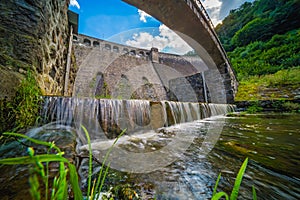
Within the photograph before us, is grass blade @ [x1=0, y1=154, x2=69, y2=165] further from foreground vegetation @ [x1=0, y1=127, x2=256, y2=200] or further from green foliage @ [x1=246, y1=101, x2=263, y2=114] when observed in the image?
green foliage @ [x1=246, y1=101, x2=263, y2=114]

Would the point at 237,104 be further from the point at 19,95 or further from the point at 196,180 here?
the point at 19,95

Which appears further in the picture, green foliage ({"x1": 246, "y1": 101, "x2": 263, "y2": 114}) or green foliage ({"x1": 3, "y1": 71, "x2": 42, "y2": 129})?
green foliage ({"x1": 246, "y1": 101, "x2": 263, "y2": 114})

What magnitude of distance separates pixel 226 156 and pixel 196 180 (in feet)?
1.63

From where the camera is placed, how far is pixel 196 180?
813 millimetres

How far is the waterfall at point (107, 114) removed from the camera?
73.7 inches

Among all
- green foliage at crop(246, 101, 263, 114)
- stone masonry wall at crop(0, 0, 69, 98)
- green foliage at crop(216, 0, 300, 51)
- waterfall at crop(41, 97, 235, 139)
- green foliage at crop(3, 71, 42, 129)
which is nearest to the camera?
green foliage at crop(3, 71, 42, 129)

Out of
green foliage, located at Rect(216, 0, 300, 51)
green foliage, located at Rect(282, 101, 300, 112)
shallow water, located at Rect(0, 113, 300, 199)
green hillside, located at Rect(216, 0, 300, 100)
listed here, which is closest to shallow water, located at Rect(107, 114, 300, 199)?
shallow water, located at Rect(0, 113, 300, 199)

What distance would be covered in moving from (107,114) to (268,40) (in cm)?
1574

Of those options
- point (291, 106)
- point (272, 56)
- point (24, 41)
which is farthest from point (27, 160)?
point (272, 56)

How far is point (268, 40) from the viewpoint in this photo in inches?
442

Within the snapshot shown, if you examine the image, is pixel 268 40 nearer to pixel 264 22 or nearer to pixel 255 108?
pixel 264 22

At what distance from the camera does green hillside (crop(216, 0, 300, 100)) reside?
5.76m

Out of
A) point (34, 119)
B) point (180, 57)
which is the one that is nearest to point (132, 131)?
point (34, 119)

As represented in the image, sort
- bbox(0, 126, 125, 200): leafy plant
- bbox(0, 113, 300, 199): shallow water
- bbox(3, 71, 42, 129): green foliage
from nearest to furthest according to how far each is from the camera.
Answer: bbox(0, 126, 125, 200): leafy plant, bbox(0, 113, 300, 199): shallow water, bbox(3, 71, 42, 129): green foliage
